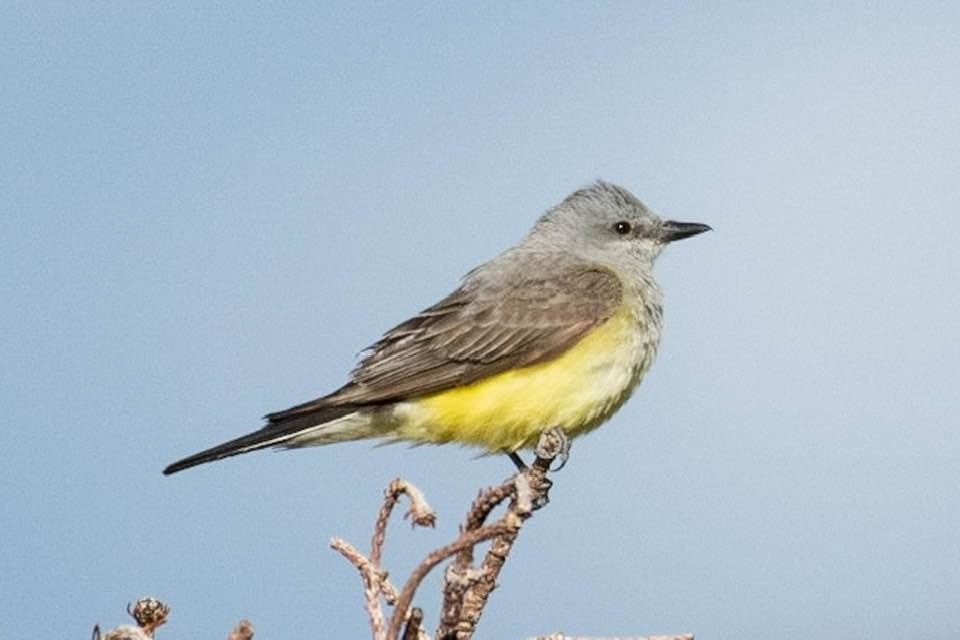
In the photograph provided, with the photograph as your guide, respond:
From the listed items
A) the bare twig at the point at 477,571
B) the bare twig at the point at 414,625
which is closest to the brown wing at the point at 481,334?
the bare twig at the point at 477,571

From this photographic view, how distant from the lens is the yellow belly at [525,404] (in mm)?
6484

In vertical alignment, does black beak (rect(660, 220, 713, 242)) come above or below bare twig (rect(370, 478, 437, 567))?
above

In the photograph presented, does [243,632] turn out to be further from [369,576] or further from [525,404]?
[525,404]

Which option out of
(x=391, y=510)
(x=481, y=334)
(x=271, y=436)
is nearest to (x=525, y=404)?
(x=481, y=334)

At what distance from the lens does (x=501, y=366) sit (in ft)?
22.0

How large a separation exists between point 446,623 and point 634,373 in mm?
4745

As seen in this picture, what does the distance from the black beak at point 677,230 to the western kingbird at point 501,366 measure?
742 mm

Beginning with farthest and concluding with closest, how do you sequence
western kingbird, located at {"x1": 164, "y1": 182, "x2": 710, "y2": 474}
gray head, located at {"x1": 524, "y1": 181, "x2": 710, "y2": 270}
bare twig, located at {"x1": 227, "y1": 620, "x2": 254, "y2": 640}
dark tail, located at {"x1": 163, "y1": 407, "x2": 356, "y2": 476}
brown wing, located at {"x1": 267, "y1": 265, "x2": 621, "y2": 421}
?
gray head, located at {"x1": 524, "y1": 181, "x2": 710, "y2": 270}, brown wing, located at {"x1": 267, "y1": 265, "x2": 621, "y2": 421}, western kingbird, located at {"x1": 164, "y1": 182, "x2": 710, "y2": 474}, dark tail, located at {"x1": 163, "y1": 407, "x2": 356, "y2": 476}, bare twig, located at {"x1": 227, "y1": 620, "x2": 254, "y2": 640}

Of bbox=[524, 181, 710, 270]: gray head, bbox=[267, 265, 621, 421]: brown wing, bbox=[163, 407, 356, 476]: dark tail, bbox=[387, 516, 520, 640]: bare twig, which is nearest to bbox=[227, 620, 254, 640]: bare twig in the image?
bbox=[387, 516, 520, 640]: bare twig

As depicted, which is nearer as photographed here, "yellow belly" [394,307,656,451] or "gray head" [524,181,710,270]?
"yellow belly" [394,307,656,451]

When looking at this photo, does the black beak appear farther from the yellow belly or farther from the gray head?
the yellow belly

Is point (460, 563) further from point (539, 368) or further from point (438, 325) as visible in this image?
point (438, 325)

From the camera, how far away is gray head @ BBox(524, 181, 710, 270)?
8312 mm

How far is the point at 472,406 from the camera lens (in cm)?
657
